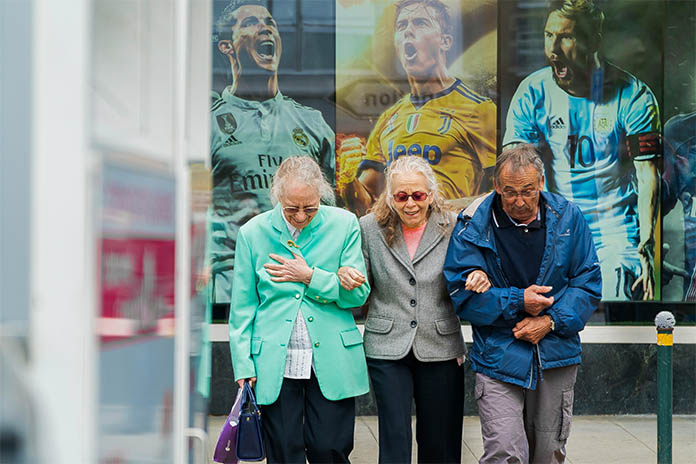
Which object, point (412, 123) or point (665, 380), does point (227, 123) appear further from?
point (665, 380)

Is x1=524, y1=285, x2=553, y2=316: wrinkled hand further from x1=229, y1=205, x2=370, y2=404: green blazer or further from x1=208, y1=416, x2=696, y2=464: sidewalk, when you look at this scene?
x1=208, y1=416, x2=696, y2=464: sidewalk

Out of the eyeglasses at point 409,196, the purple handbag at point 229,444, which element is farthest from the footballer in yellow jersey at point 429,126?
the purple handbag at point 229,444

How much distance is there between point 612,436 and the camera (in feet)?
22.6

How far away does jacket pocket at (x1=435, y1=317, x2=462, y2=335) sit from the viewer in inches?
187

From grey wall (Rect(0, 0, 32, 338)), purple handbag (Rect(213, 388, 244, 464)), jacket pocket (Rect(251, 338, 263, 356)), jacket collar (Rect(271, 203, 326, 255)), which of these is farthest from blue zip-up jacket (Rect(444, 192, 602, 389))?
grey wall (Rect(0, 0, 32, 338))

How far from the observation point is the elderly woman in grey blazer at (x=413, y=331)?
4746 mm

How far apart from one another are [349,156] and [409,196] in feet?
8.66

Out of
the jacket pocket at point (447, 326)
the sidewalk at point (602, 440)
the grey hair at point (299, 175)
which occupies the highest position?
the grey hair at point (299, 175)

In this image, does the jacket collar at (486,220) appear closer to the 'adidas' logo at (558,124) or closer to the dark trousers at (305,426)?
the dark trousers at (305,426)

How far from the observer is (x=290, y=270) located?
4602mm

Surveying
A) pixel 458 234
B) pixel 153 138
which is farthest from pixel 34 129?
pixel 458 234

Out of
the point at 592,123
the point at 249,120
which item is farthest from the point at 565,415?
the point at 249,120

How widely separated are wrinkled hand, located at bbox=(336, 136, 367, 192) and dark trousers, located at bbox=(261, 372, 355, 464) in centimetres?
291

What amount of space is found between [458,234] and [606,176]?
3114 millimetres
